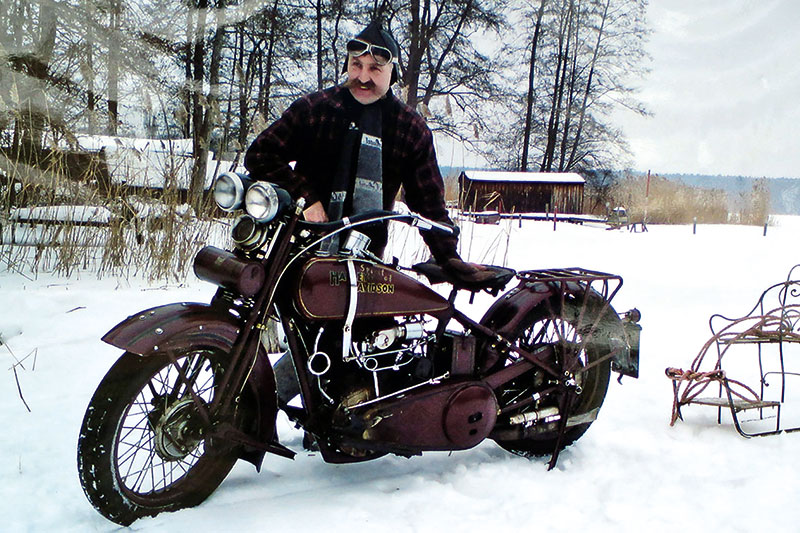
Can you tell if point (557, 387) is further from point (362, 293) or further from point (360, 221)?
point (360, 221)

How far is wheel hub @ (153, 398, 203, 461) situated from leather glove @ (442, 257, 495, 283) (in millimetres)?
927

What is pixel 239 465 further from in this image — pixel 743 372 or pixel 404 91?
pixel 404 91

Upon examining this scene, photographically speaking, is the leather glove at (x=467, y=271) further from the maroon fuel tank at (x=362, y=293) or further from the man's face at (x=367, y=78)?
the man's face at (x=367, y=78)

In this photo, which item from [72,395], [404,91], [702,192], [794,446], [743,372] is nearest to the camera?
[794,446]

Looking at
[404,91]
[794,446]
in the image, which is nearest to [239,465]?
[794,446]

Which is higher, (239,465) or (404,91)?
(404,91)

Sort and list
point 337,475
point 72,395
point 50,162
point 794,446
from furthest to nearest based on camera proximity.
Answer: point 50,162
point 72,395
point 794,446
point 337,475

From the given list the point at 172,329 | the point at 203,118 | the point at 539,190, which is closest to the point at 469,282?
the point at 172,329

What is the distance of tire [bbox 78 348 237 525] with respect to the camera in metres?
1.57

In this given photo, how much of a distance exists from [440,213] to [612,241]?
25.0ft

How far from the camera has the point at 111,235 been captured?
4352 mm

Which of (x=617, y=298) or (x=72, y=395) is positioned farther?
(x=617, y=298)

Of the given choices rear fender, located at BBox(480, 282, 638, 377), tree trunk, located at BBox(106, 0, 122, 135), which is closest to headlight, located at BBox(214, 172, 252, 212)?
rear fender, located at BBox(480, 282, 638, 377)

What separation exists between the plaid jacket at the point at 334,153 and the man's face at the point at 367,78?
0.05 m
